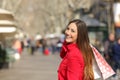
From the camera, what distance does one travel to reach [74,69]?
432 cm

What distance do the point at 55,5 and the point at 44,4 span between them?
341 inches

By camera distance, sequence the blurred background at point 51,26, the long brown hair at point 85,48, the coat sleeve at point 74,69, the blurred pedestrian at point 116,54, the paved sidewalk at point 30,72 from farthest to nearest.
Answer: the blurred background at point 51,26 < the paved sidewalk at point 30,72 < the blurred pedestrian at point 116,54 < the long brown hair at point 85,48 < the coat sleeve at point 74,69

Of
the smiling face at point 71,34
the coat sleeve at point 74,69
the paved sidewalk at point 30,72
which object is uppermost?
the smiling face at point 71,34

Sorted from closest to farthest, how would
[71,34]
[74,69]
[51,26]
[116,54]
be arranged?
[74,69] < [71,34] < [116,54] < [51,26]

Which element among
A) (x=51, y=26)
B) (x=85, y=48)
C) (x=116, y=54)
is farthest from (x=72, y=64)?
(x=51, y=26)

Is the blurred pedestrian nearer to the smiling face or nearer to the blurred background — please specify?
the blurred background

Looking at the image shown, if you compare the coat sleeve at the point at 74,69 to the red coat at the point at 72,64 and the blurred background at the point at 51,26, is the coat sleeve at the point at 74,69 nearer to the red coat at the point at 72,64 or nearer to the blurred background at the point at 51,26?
Answer: the red coat at the point at 72,64

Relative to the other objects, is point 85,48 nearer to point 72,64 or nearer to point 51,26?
point 72,64

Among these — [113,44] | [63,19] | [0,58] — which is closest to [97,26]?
[0,58]

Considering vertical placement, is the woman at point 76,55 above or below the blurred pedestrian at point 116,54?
above

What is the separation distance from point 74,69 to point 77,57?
0.13 m

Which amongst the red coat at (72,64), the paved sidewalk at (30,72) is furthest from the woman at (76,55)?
the paved sidewalk at (30,72)

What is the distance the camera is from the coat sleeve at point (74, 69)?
432cm

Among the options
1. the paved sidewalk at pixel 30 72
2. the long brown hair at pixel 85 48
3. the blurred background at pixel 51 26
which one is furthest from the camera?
the blurred background at pixel 51 26
